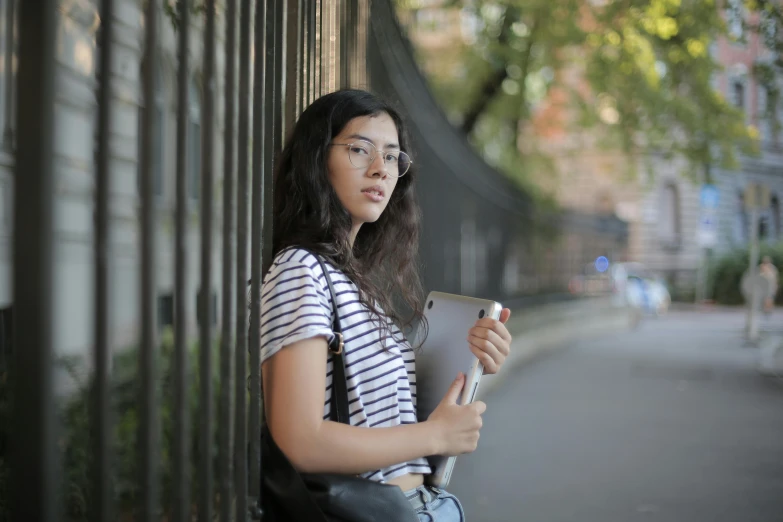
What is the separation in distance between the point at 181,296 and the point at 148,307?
5.9 inches

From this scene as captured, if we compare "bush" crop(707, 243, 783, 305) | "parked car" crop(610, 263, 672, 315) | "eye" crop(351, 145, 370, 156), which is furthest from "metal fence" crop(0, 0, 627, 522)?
"bush" crop(707, 243, 783, 305)

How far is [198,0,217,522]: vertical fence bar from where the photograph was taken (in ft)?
5.99

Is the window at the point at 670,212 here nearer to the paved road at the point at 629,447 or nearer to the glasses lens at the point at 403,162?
the paved road at the point at 629,447

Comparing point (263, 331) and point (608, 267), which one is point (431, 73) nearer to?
point (608, 267)

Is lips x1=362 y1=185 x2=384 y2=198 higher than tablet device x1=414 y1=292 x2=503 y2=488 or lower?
higher

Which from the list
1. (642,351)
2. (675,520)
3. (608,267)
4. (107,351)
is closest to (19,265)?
(107,351)

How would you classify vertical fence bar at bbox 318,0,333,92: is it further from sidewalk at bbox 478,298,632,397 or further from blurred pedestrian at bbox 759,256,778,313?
blurred pedestrian at bbox 759,256,778,313

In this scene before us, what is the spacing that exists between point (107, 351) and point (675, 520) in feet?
13.7

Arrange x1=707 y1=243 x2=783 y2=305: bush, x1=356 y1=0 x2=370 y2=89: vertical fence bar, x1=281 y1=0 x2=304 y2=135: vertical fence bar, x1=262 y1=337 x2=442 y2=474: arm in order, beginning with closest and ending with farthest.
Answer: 1. x1=262 y1=337 x2=442 y2=474: arm
2. x1=281 y1=0 x2=304 y2=135: vertical fence bar
3. x1=356 y1=0 x2=370 y2=89: vertical fence bar
4. x1=707 y1=243 x2=783 y2=305: bush

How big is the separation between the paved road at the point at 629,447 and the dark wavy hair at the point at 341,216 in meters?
2.87

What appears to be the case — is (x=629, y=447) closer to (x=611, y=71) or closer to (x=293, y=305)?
(x=293, y=305)

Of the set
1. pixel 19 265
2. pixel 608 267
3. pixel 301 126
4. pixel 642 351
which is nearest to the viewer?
pixel 19 265

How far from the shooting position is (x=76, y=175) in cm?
700

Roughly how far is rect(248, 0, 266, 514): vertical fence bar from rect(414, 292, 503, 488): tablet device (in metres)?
0.40
